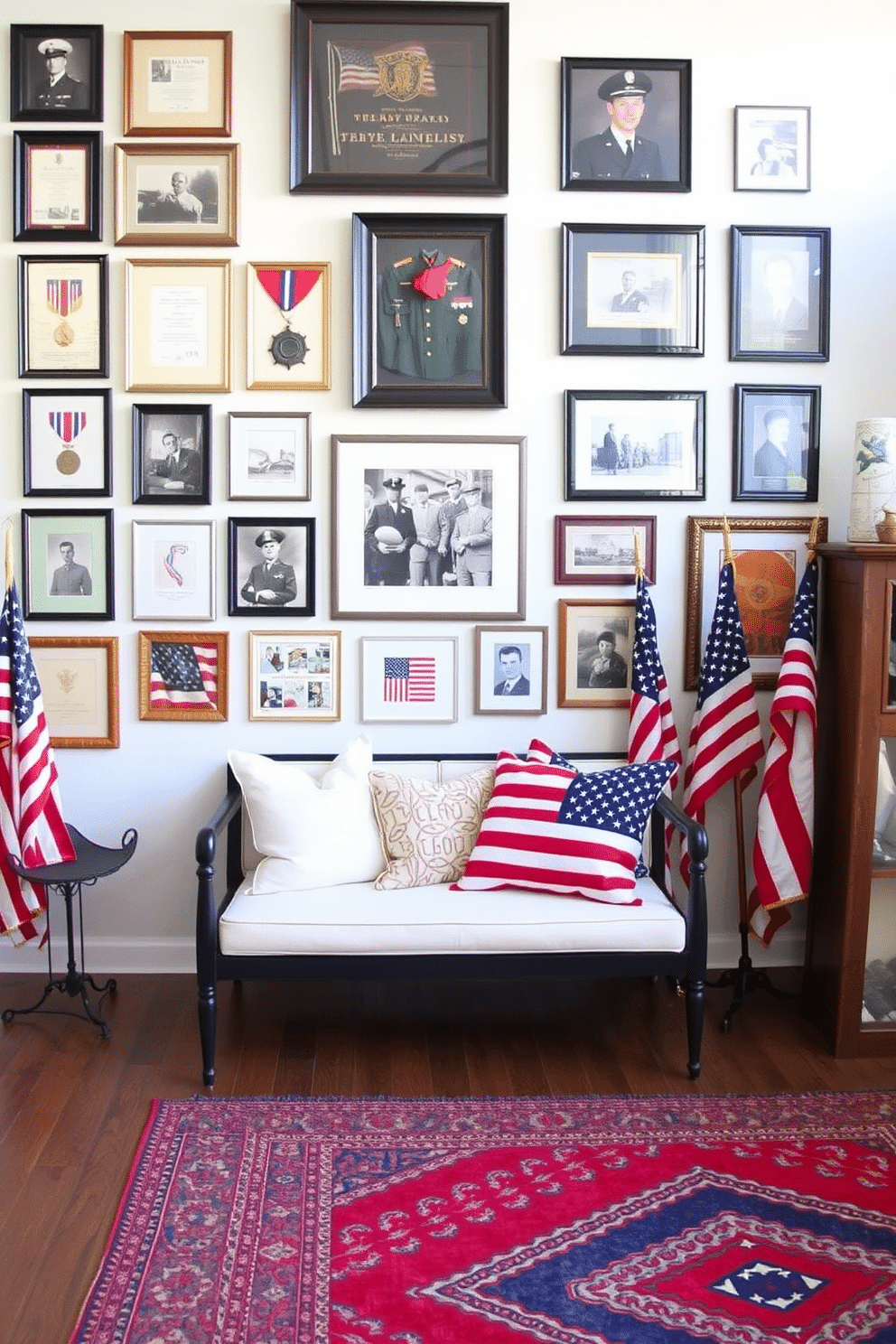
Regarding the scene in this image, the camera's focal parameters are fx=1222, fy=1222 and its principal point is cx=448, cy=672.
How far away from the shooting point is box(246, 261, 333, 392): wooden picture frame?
4004 mm

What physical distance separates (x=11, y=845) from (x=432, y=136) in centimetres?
266

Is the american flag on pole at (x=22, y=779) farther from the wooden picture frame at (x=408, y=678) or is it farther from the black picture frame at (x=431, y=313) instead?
the black picture frame at (x=431, y=313)

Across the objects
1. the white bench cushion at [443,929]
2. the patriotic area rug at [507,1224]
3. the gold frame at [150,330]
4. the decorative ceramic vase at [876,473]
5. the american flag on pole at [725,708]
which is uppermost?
the gold frame at [150,330]

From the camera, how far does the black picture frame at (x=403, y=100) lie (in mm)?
3938

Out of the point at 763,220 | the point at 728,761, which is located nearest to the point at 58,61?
the point at 763,220

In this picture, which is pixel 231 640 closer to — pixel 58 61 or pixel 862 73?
pixel 58 61

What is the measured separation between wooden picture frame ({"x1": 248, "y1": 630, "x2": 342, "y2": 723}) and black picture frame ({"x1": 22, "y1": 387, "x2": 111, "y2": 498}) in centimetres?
75

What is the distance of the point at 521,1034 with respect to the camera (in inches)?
149

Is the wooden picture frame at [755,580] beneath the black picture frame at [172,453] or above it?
beneath

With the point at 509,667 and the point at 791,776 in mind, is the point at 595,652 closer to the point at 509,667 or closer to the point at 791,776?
the point at 509,667

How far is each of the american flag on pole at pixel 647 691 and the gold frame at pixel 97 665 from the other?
5.73 feet

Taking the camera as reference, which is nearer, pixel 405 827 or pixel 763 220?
pixel 405 827

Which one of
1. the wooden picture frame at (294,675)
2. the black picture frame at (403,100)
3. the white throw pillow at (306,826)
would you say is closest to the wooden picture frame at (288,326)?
the black picture frame at (403,100)

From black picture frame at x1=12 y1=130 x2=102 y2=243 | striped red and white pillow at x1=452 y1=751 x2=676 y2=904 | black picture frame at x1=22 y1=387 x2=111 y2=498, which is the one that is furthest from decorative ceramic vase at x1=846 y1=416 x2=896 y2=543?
black picture frame at x1=12 y1=130 x2=102 y2=243
